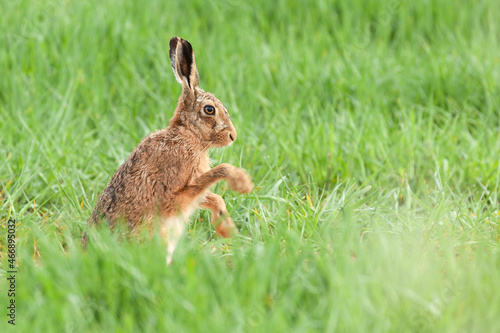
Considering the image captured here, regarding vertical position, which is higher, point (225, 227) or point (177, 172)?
point (177, 172)

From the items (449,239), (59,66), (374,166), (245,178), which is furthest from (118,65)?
(449,239)

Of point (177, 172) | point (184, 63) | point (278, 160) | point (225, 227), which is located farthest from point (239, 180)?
point (278, 160)

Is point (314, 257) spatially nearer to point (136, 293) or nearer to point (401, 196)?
point (136, 293)

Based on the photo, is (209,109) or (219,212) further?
(219,212)

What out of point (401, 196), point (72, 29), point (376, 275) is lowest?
point (401, 196)

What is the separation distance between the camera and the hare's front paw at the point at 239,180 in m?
3.77

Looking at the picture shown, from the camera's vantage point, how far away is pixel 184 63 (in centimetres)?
395

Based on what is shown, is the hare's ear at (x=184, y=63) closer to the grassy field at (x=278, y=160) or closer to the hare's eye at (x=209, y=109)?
the hare's eye at (x=209, y=109)

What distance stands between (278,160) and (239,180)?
134 centimetres

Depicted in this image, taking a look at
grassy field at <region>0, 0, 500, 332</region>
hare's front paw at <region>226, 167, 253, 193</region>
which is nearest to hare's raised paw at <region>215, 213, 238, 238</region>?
grassy field at <region>0, 0, 500, 332</region>

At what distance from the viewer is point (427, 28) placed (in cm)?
758

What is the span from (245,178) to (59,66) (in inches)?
130

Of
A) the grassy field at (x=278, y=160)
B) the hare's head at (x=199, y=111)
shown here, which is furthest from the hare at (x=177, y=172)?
the grassy field at (x=278, y=160)

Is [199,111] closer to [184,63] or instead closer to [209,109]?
[209,109]
